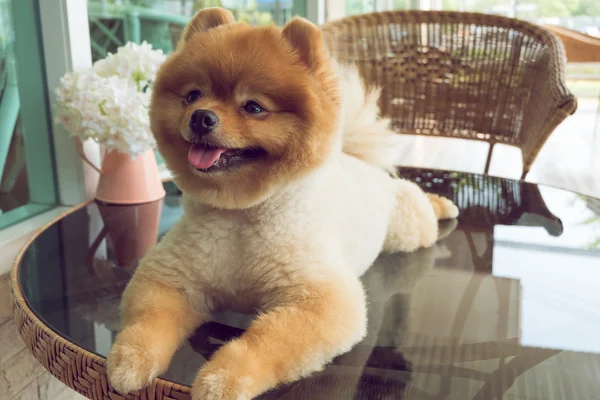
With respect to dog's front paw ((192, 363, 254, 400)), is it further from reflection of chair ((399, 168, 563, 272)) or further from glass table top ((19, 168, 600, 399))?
reflection of chair ((399, 168, 563, 272))

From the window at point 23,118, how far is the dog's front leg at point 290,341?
0.92 metres

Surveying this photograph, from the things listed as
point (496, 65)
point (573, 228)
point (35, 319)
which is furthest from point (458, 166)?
point (35, 319)

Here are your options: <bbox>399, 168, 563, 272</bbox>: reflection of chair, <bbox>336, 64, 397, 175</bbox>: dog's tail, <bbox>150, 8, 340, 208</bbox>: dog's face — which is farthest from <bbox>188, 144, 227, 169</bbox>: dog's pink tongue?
<bbox>399, 168, 563, 272</bbox>: reflection of chair

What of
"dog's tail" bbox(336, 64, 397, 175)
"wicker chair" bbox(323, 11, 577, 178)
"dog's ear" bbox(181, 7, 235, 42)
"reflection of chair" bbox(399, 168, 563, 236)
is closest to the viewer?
"dog's ear" bbox(181, 7, 235, 42)

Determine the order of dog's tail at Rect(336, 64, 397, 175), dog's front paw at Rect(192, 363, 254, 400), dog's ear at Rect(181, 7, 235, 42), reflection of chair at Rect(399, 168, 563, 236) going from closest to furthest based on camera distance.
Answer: dog's front paw at Rect(192, 363, 254, 400) → dog's ear at Rect(181, 7, 235, 42) → dog's tail at Rect(336, 64, 397, 175) → reflection of chair at Rect(399, 168, 563, 236)

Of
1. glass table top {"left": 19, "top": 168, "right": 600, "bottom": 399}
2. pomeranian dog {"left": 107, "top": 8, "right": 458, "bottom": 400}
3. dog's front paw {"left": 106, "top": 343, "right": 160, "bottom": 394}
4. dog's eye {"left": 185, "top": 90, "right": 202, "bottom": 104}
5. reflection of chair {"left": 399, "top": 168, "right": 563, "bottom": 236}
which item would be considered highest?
dog's eye {"left": 185, "top": 90, "right": 202, "bottom": 104}

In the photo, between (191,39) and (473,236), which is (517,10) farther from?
(191,39)

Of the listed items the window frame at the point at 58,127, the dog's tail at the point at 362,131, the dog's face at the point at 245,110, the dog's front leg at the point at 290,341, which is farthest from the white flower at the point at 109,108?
the dog's front leg at the point at 290,341

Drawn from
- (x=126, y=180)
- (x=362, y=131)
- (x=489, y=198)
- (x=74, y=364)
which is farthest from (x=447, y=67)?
(x=74, y=364)

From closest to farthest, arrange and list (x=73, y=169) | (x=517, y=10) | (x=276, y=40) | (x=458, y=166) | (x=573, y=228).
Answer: (x=276, y=40) → (x=573, y=228) → (x=73, y=169) → (x=458, y=166) → (x=517, y=10)

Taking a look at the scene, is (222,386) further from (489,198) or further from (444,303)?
(489,198)

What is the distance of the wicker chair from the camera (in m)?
1.61

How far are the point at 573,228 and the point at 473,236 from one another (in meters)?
0.21

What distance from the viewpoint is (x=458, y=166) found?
364cm
